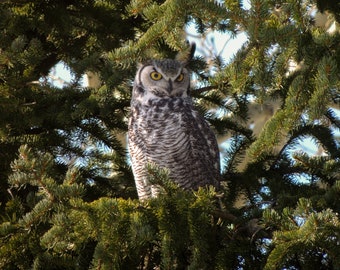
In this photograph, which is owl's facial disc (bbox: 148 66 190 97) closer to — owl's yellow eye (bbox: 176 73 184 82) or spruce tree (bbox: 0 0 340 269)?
owl's yellow eye (bbox: 176 73 184 82)

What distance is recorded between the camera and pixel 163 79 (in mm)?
4023

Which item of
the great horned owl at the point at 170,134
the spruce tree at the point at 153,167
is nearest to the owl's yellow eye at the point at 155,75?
the great horned owl at the point at 170,134

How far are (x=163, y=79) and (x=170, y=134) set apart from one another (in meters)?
0.41

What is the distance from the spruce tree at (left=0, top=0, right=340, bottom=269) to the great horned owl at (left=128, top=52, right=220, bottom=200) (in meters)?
0.10

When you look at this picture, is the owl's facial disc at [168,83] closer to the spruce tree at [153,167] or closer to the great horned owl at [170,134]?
the great horned owl at [170,134]

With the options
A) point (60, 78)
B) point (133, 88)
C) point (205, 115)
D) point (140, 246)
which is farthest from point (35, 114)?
point (60, 78)

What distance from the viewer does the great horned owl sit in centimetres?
371

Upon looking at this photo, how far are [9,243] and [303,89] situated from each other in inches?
49.3

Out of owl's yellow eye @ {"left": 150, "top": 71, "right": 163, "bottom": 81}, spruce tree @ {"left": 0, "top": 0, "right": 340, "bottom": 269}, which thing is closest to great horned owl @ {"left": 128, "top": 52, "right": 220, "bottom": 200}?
owl's yellow eye @ {"left": 150, "top": 71, "right": 163, "bottom": 81}

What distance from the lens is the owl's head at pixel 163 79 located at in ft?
13.0

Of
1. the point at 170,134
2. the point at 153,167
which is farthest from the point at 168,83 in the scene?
the point at 153,167

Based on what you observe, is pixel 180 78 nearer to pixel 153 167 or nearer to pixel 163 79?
pixel 163 79

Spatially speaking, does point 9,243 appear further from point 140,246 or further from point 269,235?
point 269,235

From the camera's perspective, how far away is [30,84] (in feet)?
11.2
